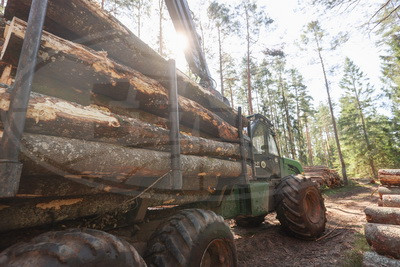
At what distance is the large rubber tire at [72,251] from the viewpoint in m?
1.01

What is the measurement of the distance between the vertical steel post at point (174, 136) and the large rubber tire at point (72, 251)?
27.4 inches

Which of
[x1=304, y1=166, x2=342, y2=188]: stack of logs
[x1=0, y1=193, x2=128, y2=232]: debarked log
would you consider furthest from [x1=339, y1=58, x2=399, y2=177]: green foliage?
[x1=0, y1=193, x2=128, y2=232]: debarked log

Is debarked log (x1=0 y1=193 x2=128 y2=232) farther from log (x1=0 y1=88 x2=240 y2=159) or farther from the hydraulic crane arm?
the hydraulic crane arm

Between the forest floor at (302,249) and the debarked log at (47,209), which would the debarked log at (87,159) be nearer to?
the debarked log at (47,209)

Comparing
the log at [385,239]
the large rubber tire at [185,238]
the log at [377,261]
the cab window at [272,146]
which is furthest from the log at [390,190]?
the large rubber tire at [185,238]

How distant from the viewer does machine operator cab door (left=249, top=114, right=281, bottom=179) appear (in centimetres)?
499

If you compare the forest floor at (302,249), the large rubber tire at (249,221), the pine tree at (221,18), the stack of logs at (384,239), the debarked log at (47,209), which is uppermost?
the pine tree at (221,18)

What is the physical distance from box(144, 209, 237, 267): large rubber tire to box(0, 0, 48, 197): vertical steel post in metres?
1.25

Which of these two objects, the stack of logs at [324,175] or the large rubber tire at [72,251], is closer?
the large rubber tire at [72,251]

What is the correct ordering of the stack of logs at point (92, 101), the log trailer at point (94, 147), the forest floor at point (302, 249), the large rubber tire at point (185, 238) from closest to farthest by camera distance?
1. the log trailer at point (94, 147)
2. the stack of logs at point (92, 101)
3. the large rubber tire at point (185, 238)
4. the forest floor at point (302, 249)

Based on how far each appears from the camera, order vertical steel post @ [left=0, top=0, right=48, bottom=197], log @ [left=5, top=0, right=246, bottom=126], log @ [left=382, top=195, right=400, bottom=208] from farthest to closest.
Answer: log @ [left=382, top=195, right=400, bottom=208], log @ [left=5, top=0, right=246, bottom=126], vertical steel post @ [left=0, top=0, right=48, bottom=197]

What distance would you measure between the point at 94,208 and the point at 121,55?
1450 mm

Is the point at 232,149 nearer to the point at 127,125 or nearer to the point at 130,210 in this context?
the point at 130,210

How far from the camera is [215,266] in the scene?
2443mm
